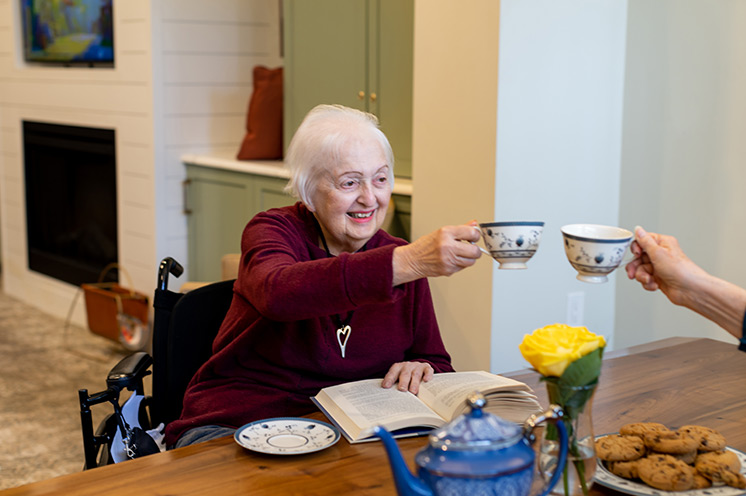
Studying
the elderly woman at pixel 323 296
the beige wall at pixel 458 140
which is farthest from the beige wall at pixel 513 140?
the elderly woman at pixel 323 296

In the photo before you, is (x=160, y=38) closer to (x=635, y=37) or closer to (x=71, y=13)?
(x=71, y=13)

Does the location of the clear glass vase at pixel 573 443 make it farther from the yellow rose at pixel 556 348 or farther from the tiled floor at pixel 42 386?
the tiled floor at pixel 42 386

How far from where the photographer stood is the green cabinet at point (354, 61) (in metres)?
3.19

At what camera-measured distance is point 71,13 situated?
4832mm

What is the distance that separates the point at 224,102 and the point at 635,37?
93.1 inches

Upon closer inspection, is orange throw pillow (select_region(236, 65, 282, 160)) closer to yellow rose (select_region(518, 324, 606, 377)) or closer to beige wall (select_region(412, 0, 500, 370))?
beige wall (select_region(412, 0, 500, 370))

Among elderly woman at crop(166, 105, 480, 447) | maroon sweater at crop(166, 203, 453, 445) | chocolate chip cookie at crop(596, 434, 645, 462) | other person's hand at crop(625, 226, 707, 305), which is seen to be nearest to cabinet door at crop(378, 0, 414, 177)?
elderly woman at crop(166, 105, 480, 447)

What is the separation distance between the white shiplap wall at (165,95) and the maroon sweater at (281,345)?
2.68 metres

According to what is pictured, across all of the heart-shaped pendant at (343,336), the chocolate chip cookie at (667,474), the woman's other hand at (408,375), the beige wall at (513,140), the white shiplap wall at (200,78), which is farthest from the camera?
the white shiplap wall at (200,78)

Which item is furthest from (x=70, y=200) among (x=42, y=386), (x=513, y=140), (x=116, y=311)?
(x=513, y=140)

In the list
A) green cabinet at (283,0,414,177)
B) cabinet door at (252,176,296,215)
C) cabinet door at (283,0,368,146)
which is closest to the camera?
green cabinet at (283,0,414,177)

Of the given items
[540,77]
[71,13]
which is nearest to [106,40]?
[71,13]

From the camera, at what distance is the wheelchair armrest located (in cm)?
165

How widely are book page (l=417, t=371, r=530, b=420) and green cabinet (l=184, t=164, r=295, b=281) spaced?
2.22 meters
